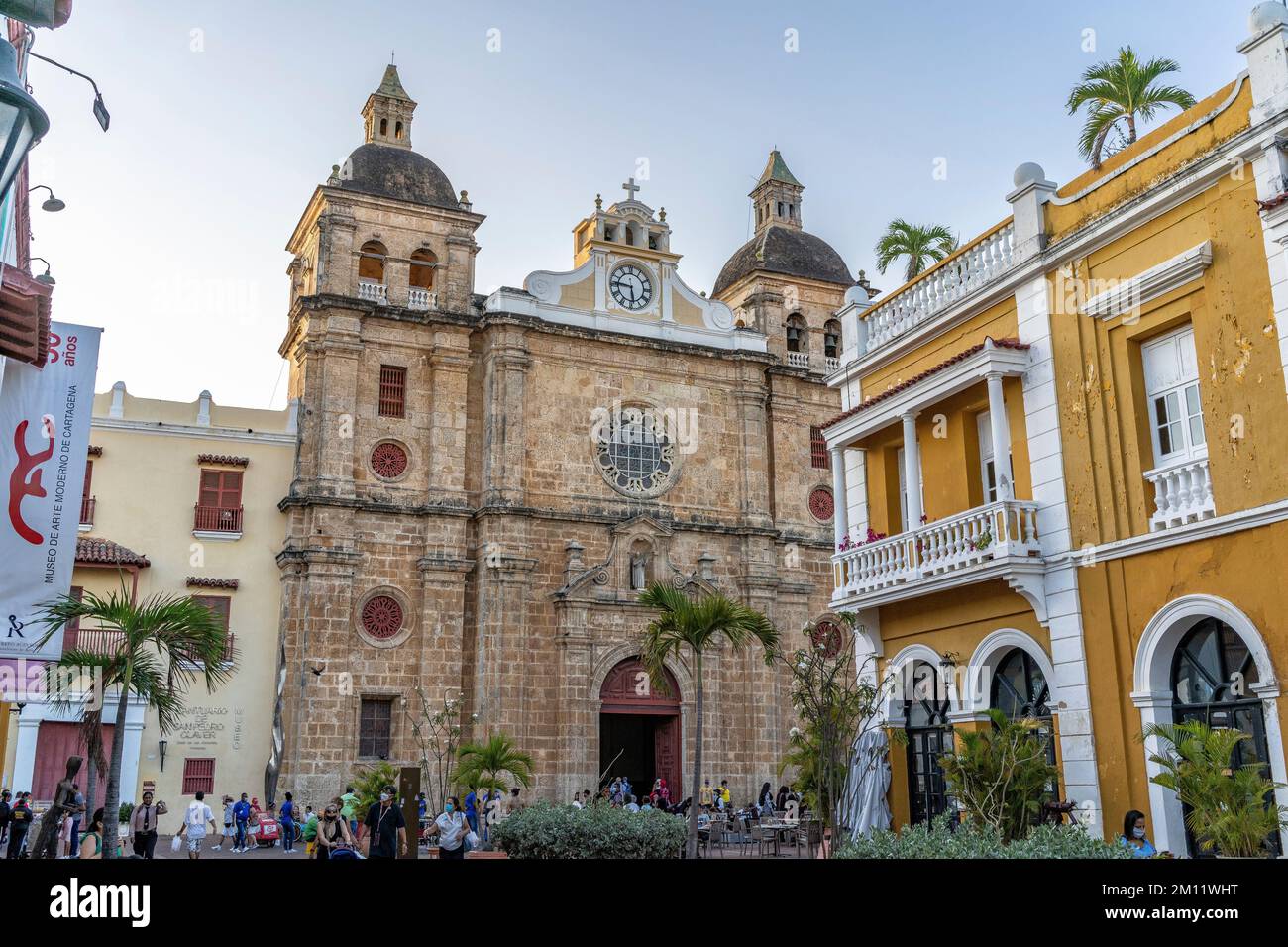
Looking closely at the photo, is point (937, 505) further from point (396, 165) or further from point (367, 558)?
point (396, 165)

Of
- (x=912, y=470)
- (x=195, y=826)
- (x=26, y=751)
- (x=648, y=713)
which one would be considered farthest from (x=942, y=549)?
(x=26, y=751)

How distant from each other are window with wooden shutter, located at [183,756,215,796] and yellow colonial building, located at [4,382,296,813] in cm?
2

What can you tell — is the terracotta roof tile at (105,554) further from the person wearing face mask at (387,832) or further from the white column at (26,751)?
the person wearing face mask at (387,832)

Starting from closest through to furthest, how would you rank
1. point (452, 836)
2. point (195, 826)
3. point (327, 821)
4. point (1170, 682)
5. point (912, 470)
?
point (1170, 682), point (327, 821), point (452, 836), point (912, 470), point (195, 826)

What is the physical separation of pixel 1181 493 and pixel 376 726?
2017 cm

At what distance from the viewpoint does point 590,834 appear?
1526cm

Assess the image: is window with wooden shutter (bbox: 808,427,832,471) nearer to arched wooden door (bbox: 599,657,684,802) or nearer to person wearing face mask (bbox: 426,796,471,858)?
arched wooden door (bbox: 599,657,684,802)

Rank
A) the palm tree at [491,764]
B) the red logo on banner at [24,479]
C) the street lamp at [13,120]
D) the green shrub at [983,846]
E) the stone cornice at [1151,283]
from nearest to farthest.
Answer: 1. the street lamp at [13,120]
2. the green shrub at [983,846]
3. the red logo on banner at [24,479]
4. the stone cornice at [1151,283]
5. the palm tree at [491,764]

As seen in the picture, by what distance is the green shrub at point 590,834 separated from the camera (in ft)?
50.1

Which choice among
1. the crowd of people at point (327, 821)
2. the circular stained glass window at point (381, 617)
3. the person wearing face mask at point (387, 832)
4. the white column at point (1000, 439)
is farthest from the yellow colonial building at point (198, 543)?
the white column at point (1000, 439)

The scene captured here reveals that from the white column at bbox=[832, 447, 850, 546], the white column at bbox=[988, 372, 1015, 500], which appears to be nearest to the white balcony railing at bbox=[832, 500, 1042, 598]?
the white column at bbox=[988, 372, 1015, 500]

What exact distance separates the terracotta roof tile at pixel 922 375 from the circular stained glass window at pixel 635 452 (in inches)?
511

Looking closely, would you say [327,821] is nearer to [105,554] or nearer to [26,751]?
[26,751]

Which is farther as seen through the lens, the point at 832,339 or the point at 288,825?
the point at 832,339
